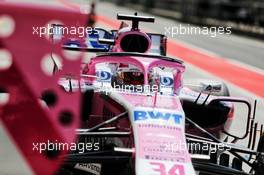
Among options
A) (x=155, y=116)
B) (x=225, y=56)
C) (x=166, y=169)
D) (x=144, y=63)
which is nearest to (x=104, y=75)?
(x=144, y=63)

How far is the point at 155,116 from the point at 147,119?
7 centimetres

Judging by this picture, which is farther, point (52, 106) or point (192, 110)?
point (192, 110)

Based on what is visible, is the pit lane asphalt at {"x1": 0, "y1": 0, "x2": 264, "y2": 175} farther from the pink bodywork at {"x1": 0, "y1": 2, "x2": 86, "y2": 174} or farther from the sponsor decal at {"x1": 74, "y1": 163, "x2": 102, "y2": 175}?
the sponsor decal at {"x1": 74, "y1": 163, "x2": 102, "y2": 175}

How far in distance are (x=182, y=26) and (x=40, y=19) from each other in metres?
31.8

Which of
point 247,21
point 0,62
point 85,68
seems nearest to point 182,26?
point 247,21

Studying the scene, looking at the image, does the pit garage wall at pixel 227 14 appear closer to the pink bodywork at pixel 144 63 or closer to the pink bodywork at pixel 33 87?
the pink bodywork at pixel 144 63

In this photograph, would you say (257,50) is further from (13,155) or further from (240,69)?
(13,155)

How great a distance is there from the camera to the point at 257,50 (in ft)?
78.8

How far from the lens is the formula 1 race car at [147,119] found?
13.7 ft

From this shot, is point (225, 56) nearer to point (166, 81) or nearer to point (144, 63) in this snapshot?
point (166, 81)

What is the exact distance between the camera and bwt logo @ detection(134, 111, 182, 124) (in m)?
4.40

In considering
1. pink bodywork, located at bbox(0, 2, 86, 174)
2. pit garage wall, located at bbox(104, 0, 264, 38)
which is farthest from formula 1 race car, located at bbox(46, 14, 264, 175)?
pit garage wall, located at bbox(104, 0, 264, 38)

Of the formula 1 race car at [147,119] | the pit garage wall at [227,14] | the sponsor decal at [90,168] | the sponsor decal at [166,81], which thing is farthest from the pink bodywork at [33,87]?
the pit garage wall at [227,14]

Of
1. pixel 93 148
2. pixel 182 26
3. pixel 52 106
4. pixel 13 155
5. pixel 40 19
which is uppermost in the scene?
pixel 40 19
